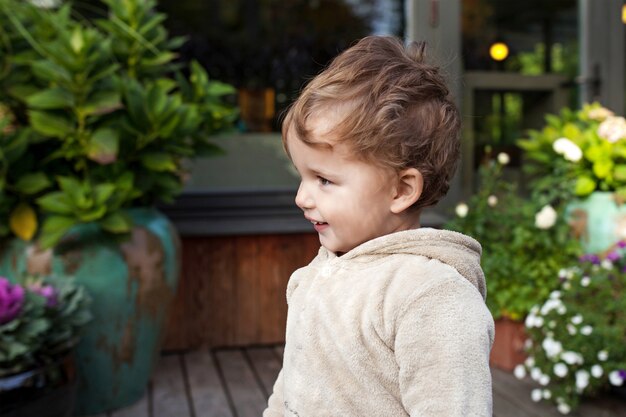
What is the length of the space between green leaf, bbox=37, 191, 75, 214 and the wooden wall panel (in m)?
1.09

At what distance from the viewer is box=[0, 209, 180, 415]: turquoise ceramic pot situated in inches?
109

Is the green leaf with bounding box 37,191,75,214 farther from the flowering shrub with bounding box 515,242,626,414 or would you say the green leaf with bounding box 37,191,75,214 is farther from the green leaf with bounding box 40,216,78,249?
the flowering shrub with bounding box 515,242,626,414

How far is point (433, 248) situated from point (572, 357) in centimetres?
187

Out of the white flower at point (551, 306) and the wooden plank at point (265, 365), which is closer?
the white flower at point (551, 306)

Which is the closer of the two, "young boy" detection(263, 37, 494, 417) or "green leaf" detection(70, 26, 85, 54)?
"young boy" detection(263, 37, 494, 417)

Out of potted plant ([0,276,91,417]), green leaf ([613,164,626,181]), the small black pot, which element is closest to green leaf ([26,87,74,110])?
potted plant ([0,276,91,417])

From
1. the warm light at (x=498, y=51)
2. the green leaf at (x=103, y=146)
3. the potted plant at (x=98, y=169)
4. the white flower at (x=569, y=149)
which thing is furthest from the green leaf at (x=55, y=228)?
the warm light at (x=498, y=51)

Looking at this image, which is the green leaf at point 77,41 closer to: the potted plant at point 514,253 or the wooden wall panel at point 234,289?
the wooden wall panel at point 234,289

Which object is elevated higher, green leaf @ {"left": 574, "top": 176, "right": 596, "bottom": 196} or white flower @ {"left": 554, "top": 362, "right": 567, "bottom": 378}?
green leaf @ {"left": 574, "top": 176, "right": 596, "bottom": 196}

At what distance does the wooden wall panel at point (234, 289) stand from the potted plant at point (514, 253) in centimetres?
89

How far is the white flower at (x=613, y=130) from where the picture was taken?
3129 millimetres

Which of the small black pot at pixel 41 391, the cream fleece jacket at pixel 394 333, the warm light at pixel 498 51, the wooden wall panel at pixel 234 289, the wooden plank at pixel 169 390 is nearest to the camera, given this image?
the cream fleece jacket at pixel 394 333

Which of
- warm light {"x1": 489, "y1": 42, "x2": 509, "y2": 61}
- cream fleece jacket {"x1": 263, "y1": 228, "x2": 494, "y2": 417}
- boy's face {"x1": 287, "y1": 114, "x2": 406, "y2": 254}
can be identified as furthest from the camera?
warm light {"x1": 489, "y1": 42, "x2": 509, "y2": 61}

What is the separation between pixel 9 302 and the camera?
2.29 m
